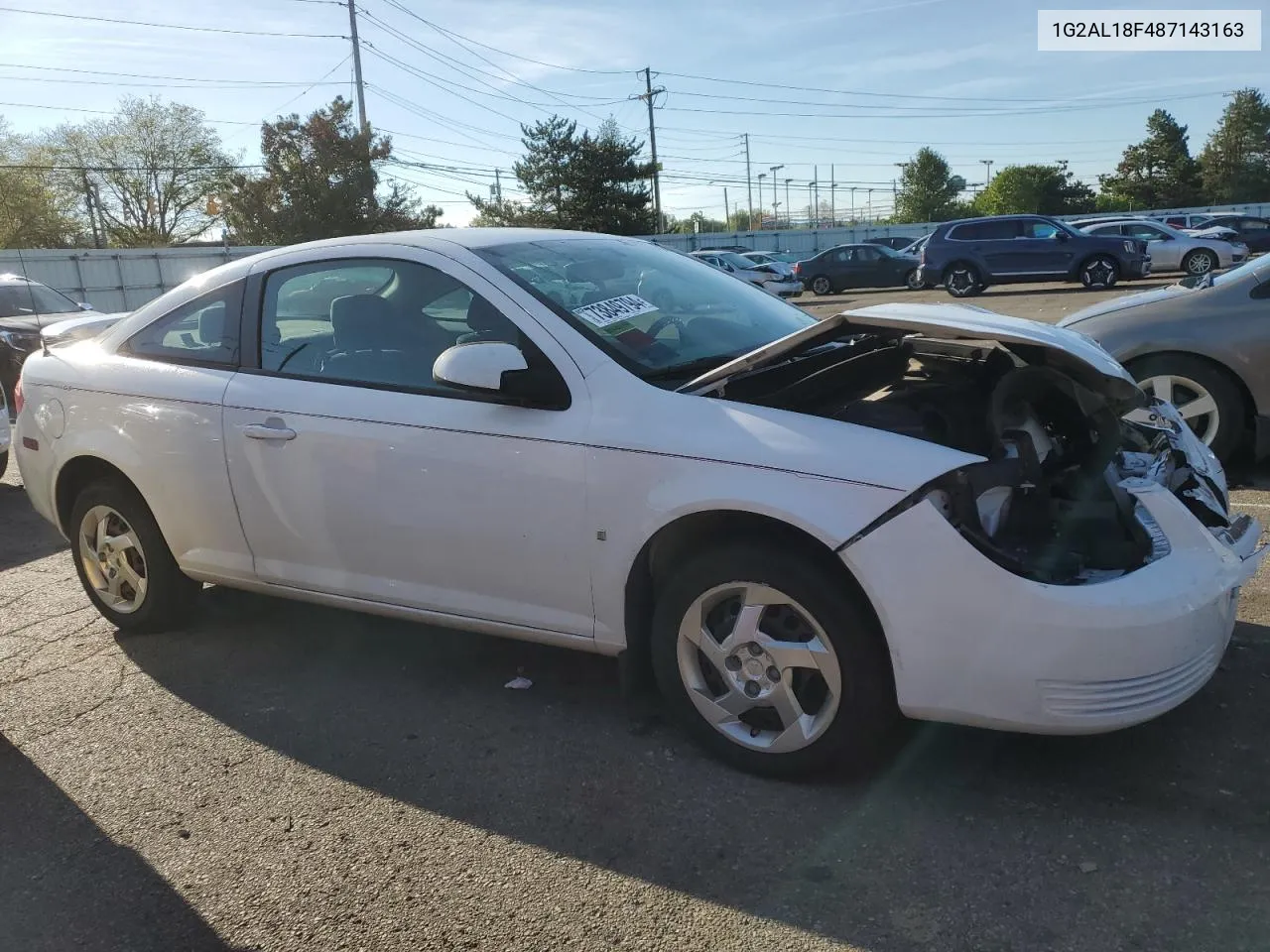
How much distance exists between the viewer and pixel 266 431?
150 inches

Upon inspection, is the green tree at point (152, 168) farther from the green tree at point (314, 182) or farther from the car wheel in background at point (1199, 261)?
the car wheel in background at point (1199, 261)

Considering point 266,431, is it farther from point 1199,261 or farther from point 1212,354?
point 1199,261

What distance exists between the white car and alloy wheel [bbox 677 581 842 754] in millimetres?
10

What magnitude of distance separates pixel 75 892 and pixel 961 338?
3.01m

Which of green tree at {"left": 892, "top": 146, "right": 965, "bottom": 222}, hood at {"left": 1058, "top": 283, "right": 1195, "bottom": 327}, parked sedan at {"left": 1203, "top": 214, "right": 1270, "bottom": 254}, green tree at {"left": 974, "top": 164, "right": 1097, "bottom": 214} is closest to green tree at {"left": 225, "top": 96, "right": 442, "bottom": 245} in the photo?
parked sedan at {"left": 1203, "top": 214, "right": 1270, "bottom": 254}

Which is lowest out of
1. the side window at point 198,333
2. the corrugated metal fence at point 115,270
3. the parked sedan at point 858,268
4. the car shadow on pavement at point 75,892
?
the car shadow on pavement at point 75,892

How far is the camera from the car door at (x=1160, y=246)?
947 inches

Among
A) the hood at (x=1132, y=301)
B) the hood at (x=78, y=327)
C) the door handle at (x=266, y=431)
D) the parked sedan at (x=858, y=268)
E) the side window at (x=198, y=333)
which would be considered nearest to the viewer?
the door handle at (x=266, y=431)

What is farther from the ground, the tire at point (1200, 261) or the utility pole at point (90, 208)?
the utility pole at point (90, 208)

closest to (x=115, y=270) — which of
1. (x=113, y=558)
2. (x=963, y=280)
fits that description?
(x=963, y=280)

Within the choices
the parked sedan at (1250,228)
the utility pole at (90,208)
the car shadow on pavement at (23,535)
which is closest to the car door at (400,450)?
the car shadow on pavement at (23,535)

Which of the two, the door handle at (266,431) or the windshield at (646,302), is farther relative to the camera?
the door handle at (266,431)

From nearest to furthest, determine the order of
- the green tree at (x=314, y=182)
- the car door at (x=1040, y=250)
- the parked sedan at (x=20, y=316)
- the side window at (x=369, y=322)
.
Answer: the side window at (x=369, y=322), the parked sedan at (x=20, y=316), the car door at (x=1040, y=250), the green tree at (x=314, y=182)

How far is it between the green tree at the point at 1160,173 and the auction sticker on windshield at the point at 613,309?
7652cm
